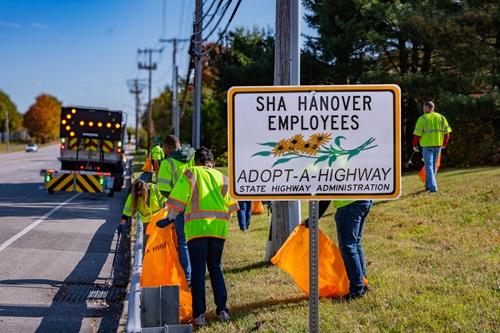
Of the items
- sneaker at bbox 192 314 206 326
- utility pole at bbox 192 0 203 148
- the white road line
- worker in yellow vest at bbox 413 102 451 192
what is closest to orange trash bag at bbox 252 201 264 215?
worker in yellow vest at bbox 413 102 451 192

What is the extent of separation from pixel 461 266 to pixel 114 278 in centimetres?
495

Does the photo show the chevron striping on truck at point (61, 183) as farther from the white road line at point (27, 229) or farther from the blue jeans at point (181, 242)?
the blue jeans at point (181, 242)

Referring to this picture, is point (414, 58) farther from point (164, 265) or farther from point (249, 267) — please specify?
point (164, 265)

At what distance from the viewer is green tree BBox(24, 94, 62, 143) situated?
461 ft

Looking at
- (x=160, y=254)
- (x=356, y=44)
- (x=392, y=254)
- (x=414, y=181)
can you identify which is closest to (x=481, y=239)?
(x=392, y=254)

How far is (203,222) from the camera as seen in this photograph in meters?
6.93

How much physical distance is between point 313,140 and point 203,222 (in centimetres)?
273

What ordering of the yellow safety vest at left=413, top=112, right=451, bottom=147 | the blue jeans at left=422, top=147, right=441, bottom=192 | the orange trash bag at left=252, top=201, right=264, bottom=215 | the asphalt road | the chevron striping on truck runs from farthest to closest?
the chevron striping on truck
the orange trash bag at left=252, top=201, right=264, bottom=215
the blue jeans at left=422, top=147, right=441, bottom=192
the yellow safety vest at left=413, top=112, right=451, bottom=147
the asphalt road

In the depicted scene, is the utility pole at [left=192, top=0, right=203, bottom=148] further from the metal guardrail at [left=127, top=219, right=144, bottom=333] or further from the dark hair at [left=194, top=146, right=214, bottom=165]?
the dark hair at [left=194, top=146, right=214, bottom=165]

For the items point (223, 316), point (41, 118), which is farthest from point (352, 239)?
point (41, 118)

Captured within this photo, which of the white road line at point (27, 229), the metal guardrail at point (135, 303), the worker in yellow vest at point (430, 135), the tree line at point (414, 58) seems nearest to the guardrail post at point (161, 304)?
the metal guardrail at point (135, 303)

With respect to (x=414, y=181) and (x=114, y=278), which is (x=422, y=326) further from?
(x=414, y=181)

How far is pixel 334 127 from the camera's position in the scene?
4434 millimetres

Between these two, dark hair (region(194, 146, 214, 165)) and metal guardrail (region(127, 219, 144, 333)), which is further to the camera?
dark hair (region(194, 146, 214, 165))
